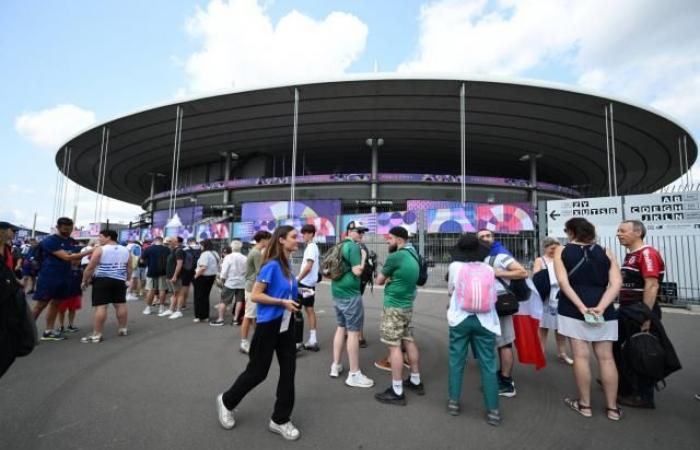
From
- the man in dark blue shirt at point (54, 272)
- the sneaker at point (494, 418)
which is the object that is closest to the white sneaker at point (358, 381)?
the sneaker at point (494, 418)

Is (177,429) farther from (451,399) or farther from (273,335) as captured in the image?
(451,399)

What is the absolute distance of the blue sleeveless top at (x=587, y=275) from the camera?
2.66 metres

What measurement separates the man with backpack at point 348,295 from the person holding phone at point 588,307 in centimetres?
194

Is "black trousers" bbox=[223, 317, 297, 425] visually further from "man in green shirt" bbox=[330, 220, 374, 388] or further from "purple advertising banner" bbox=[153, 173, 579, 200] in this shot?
"purple advertising banner" bbox=[153, 173, 579, 200]

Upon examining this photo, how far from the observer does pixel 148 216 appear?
132 feet

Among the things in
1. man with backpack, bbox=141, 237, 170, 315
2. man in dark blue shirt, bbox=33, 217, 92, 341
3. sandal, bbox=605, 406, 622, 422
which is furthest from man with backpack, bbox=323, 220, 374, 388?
man with backpack, bbox=141, 237, 170, 315

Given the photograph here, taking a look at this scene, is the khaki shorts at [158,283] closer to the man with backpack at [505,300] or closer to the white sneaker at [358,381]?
the white sneaker at [358,381]

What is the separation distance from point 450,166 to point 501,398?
1373 inches

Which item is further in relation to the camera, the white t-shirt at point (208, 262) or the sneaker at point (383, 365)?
the white t-shirt at point (208, 262)

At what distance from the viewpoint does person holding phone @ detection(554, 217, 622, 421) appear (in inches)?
104

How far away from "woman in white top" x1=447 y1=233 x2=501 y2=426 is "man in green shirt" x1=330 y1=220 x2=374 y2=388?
98 cm

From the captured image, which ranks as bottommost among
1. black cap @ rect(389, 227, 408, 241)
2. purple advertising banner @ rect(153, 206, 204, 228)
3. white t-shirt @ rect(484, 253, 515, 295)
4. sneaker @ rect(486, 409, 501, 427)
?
sneaker @ rect(486, 409, 501, 427)

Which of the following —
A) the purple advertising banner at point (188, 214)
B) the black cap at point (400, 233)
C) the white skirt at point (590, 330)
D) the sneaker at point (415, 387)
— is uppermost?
the purple advertising banner at point (188, 214)

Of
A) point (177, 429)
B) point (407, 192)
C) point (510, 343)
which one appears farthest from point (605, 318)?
point (407, 192)
